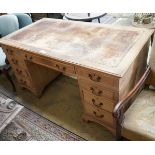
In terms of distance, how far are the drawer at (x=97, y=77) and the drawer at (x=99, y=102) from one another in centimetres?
17

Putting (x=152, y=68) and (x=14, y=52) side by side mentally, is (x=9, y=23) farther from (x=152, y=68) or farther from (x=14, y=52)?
(x=152, y=68)

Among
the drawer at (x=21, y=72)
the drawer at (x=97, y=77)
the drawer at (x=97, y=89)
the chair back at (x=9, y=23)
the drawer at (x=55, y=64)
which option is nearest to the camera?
the drawer at (x=97, y=77)

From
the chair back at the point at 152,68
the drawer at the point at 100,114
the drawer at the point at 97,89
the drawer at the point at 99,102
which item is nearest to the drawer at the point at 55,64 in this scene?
the drawer at the point at 97,89

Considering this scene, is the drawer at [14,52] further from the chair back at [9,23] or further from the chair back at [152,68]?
the chair back at [152,68]

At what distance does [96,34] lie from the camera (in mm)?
1874

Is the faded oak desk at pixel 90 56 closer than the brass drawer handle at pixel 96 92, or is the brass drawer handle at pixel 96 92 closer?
the faded oak desk at pixel 90 56

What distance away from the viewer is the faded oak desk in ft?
4.75

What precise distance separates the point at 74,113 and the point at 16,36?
107 centimetres

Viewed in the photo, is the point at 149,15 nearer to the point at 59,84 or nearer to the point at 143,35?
the point at 143,35

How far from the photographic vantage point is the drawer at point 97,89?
1.49 metres

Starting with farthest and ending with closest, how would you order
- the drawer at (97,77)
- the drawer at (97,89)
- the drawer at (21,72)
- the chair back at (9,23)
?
the chair back at (9,23) < the drawer at (21,72) < the drawer at (97,89) < the drawer at (97,77)
